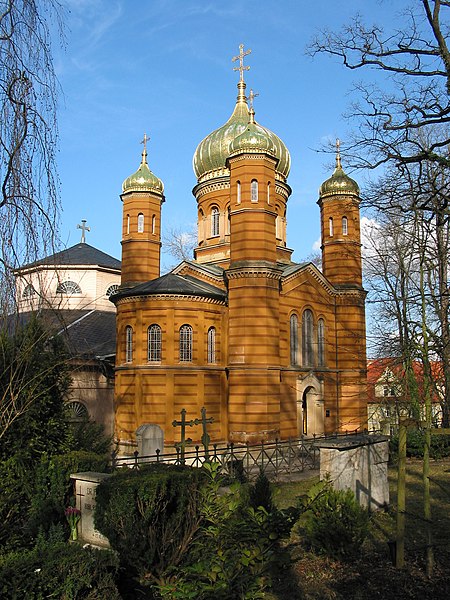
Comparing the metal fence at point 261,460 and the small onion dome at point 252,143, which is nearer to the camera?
the metal fence at point 261,460

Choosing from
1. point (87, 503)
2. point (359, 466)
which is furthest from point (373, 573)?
point (87, 503)

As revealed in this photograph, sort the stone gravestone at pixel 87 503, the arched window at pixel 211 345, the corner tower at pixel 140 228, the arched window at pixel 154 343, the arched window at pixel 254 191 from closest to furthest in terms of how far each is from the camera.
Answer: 1. the stone gravestone at pixel 87 503
2. the arched window at pixel 154 343
3. the arched window at pixel 254 191
4. the arched window at pixel 211 345
5. the corner tower at pixel 140 228

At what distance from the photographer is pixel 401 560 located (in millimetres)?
8102

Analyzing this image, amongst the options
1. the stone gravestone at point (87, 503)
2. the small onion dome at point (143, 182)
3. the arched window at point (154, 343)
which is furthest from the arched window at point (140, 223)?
the stone gravestone at point (87, 503)

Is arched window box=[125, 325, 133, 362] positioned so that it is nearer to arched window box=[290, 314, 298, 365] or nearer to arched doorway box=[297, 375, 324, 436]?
arched window box=[290, 314, 298, 365]

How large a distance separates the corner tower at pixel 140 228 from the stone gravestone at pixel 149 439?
9.20m

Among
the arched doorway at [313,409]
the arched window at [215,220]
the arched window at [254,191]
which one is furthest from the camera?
the arched window at [215,220]

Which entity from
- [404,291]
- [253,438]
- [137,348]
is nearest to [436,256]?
[404,291]

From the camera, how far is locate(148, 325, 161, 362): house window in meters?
23.7

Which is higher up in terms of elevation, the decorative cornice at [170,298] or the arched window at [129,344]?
the decorative cornice at [170,298]

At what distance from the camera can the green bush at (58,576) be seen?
5.88 m

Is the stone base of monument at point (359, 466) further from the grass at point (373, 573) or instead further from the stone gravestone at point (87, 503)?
the stone gravestone at point (87, 503)

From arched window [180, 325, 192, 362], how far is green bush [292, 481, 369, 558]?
14683 mm

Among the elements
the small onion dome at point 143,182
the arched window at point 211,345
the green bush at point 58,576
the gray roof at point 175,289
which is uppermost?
the small onion dome at point 143,182
